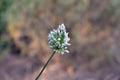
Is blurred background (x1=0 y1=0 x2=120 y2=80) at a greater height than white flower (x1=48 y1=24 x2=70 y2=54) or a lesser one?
greater

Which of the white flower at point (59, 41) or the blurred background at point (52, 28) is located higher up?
the blurred background at point (52, 28)

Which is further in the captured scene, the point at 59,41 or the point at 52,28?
the point at 52,28

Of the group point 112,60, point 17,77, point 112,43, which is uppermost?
point 112,43

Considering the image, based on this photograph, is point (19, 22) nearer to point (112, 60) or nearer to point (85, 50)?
point (85, 50)

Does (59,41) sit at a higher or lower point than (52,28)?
lower

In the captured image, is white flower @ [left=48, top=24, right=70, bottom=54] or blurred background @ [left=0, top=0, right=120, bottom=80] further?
blurred background @ [left=0, top=0, right=120, bottom=80]

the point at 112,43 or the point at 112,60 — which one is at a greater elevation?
the point at 112,43

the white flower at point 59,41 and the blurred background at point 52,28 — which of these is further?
the blurred background at point 52,28

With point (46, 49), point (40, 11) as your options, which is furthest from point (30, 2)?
point (46, 49)
